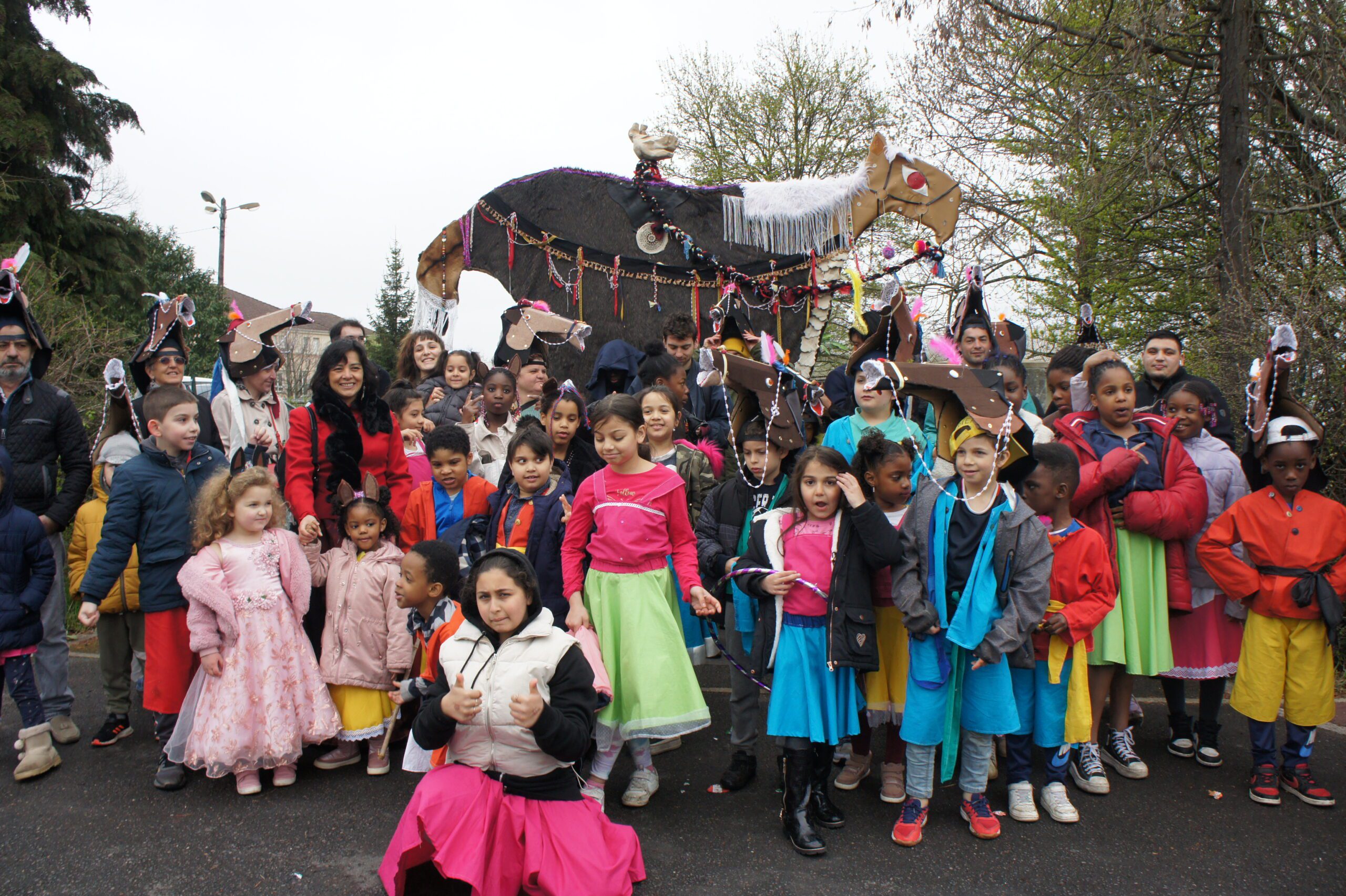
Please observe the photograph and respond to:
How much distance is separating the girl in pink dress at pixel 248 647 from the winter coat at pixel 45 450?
1.03 metres

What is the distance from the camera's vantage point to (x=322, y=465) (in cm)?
411

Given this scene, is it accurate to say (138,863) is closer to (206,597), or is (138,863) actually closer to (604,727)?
(206,597)

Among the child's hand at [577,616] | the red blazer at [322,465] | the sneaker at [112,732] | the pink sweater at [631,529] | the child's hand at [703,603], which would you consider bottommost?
the sneaker at [112,732]

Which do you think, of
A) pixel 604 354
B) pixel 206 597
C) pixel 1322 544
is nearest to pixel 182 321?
pixel 206 597

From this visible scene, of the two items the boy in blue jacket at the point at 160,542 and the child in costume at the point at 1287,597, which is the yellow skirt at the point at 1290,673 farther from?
the boy in blue jacket at the point at 160,542

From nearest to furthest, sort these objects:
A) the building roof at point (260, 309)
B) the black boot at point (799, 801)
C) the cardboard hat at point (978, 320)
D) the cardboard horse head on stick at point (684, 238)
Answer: the black boot at point (799, 801) → the cardboard hat at point (978, 320) → the cardboard horse head on stick at point (684, 238) → the building roof at point (260, 309)

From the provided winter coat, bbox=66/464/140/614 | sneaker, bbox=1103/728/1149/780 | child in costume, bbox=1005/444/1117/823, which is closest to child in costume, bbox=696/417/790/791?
child in costume, bbox=1005/444/1117/823

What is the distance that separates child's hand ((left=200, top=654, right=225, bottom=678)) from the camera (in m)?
3.54

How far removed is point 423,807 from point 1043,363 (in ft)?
50.1

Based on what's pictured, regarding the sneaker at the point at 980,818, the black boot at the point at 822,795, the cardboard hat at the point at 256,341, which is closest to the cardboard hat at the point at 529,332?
the cardboard hat at the point at 256,341

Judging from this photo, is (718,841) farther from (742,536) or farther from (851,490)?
(851,490)

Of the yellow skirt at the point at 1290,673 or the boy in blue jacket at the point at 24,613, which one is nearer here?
the yellow skirt at the point at 1290,673

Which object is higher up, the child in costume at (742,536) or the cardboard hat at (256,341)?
the cardboard hat at (256,341)

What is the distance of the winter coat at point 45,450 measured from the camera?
4172 mm
